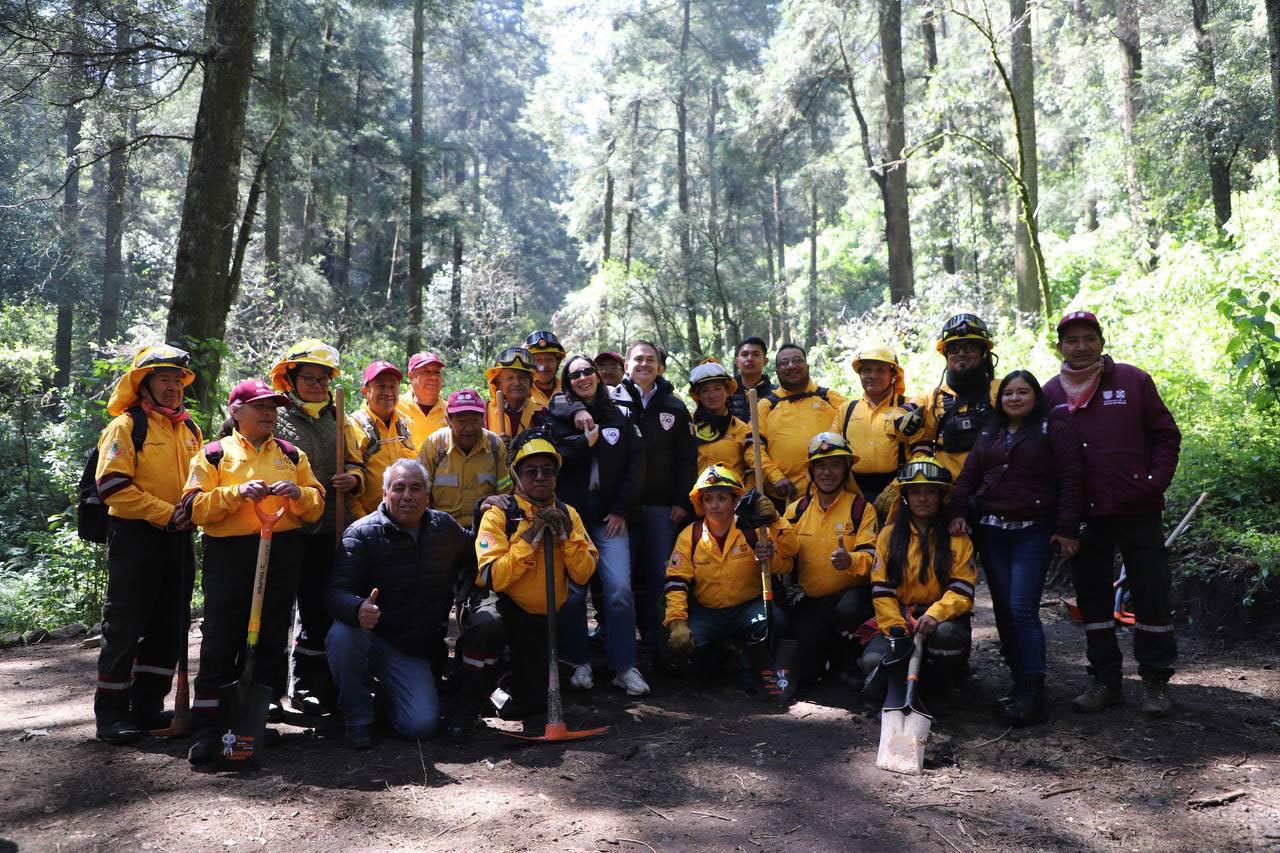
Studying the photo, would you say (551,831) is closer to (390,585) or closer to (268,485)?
(390,585)

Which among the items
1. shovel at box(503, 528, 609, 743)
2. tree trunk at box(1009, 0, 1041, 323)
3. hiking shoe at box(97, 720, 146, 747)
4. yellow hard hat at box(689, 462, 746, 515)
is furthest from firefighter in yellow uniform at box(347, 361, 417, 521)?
tree trunk at box(1009, 0, 1041, 323)

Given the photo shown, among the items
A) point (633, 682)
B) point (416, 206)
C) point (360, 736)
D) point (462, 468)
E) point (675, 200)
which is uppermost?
point (675, 200)

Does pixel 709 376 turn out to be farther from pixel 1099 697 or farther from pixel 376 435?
pixel 1099 697

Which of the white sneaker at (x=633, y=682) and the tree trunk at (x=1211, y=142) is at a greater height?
the tree trunk at (x=1211, y=142)

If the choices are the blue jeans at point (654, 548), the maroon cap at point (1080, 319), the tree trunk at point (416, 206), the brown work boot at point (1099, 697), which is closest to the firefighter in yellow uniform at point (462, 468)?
the blue jeans at point (654, 548)

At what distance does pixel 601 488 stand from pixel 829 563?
1688 millimetres

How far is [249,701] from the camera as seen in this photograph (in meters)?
4.75

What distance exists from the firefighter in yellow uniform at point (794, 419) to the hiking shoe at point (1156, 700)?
254 cm

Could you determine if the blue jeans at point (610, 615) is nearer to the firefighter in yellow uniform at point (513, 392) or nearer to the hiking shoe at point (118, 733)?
the firefighter in yellow uniform at point (513, 392)

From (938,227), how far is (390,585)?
2200 centimetres

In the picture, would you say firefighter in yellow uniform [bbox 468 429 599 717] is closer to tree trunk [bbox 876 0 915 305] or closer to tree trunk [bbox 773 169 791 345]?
tree trunk [bbox 876 0 915 305]

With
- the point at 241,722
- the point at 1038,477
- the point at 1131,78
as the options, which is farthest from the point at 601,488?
the point at 1131,78

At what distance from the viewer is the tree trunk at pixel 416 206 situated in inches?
912

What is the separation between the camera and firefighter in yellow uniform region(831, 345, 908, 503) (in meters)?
6.23
